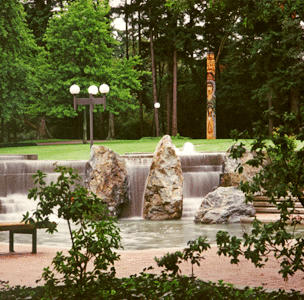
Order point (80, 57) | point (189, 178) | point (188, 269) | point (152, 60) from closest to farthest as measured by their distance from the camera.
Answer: point (188, 269) < point (189, 178) < point (80, 57) < point (152, 60)

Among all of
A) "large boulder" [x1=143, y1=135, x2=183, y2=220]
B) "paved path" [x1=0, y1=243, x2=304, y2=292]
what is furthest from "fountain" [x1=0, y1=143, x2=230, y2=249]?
"paved path" [x1=0, y1=243, x2=304, y2=292]

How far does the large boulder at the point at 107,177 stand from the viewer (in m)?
16.5

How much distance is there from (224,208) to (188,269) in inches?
282

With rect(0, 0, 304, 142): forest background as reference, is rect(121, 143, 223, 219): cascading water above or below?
below

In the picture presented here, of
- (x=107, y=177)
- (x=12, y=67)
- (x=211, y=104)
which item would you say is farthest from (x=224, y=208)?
(x=12, y=67)

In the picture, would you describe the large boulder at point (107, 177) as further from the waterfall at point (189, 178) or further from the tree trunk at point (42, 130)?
the tree trunk at point (42, 130)

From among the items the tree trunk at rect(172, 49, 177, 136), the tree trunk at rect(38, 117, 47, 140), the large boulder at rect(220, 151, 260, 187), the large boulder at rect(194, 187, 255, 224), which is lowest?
the large boulder at rect(194, 187, 255, 224)

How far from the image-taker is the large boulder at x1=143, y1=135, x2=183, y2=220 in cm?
1581

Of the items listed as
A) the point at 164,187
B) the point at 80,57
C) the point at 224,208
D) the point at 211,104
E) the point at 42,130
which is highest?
the point at 80,57

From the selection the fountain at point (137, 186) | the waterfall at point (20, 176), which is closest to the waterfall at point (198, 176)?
the fountain at point (137, 186)

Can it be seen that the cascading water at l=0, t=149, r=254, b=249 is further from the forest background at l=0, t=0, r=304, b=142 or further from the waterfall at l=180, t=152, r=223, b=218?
the forest background at l=0, t=0, r=304, b=142

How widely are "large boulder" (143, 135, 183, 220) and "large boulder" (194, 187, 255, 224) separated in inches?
54.5

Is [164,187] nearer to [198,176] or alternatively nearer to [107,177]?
[107,177]

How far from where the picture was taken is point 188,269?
7.17m
